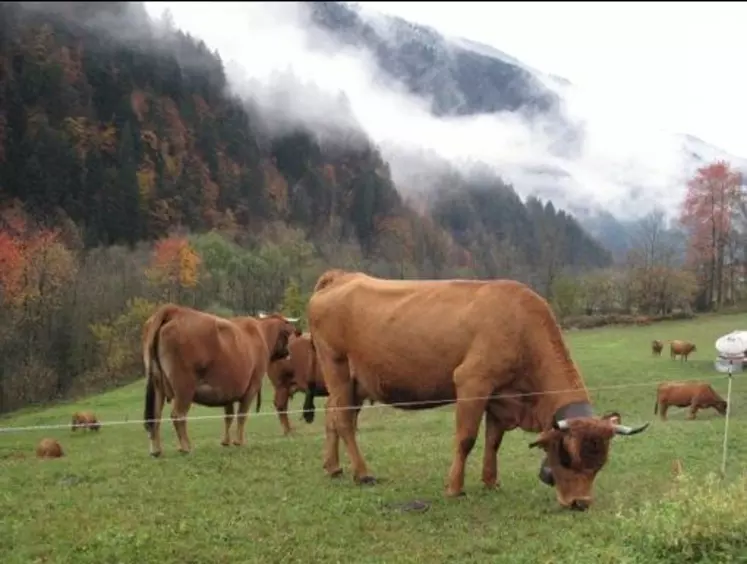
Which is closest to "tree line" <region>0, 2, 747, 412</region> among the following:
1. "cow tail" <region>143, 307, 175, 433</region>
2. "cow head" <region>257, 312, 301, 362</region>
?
"cow tail" <region>143, 307, 175, 433</region>

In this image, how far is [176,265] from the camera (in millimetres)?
66062

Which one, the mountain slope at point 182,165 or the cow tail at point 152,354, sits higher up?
the mountain slope at point 182,165

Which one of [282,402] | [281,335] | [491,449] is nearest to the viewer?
[491,449]

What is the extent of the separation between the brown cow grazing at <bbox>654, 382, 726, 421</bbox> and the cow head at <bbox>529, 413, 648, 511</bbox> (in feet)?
46.9

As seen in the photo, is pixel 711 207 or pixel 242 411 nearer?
pixel 242 411

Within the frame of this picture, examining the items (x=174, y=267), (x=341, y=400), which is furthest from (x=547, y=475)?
(x=174, y=267)

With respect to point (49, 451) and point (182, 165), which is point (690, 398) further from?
point (182, 165)

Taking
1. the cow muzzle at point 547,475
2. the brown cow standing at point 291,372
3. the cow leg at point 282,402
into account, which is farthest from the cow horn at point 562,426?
the cow leg at point 282,402

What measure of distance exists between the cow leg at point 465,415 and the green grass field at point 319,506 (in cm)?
30

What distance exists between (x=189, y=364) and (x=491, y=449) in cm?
562

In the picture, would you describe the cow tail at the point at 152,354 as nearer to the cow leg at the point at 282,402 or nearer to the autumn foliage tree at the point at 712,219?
the cow leg at the point at 282,402

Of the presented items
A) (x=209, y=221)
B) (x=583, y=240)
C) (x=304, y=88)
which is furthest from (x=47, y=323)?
(x=583, y=240)

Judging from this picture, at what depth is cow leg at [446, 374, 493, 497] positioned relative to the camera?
396 inches

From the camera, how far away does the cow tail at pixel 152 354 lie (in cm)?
1339
